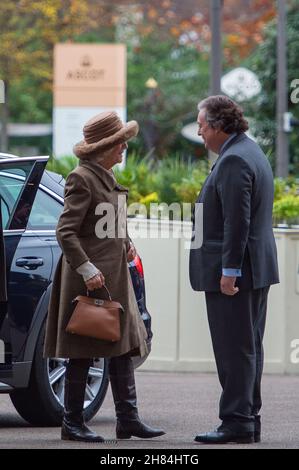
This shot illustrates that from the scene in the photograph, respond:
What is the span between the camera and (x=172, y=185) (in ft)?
45.8

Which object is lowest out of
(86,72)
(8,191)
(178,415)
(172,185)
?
(178,415)

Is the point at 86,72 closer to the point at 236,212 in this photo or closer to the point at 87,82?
the point at 87,82

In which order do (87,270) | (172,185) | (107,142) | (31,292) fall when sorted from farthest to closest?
(172,185) → (31,292) → (107,142) → (87,270)

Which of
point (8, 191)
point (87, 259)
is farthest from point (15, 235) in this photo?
point (87, 259)

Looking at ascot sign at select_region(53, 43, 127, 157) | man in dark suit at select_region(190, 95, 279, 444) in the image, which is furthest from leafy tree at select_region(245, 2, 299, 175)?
man in dark suit at select_region(190, 95, 279, 444)

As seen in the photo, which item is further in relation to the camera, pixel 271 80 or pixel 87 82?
pixel 87 82

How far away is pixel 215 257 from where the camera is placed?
7449 millimetres

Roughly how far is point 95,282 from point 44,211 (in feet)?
4.86

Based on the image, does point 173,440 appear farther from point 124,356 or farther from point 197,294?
point 197,294

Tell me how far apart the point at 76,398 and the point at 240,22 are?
4674 centimetres

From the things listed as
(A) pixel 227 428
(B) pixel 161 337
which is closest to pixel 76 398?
(A) pixel 227 428

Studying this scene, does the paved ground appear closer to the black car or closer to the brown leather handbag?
the black car

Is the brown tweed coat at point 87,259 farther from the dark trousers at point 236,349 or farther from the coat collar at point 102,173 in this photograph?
the dark trousers at point 236,349

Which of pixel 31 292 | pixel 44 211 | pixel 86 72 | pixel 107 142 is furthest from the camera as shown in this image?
pixel 86 72
